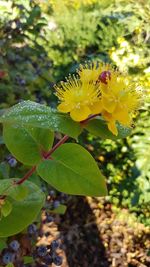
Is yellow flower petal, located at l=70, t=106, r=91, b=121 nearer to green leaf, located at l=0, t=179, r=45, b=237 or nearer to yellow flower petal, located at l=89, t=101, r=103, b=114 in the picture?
yellow flower petal, located at l=89, t=101, r=103, b=114

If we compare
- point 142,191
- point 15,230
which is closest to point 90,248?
point 142,191

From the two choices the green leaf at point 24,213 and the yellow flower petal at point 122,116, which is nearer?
the yellow flower petal at point 122,116

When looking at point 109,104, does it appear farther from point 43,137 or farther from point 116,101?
point 43,137

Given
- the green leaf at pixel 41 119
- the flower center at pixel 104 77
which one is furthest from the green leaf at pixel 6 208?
the flower center at pixel 104 77

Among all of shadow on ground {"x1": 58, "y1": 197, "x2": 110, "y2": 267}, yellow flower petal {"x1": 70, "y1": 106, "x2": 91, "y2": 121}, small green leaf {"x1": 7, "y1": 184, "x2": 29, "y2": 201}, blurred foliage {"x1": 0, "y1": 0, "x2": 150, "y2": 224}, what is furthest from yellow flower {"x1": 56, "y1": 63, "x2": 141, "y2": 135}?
shadow on ground {"x1": 58, "y1": 197, "x2": 110, "y2": 267}

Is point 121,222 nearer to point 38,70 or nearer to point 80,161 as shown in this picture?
point 38,70

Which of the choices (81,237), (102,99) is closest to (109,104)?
(102,99)

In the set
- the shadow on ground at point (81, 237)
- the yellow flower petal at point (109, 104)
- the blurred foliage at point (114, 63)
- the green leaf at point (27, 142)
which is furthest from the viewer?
the shadow on ground at point (81, 237)

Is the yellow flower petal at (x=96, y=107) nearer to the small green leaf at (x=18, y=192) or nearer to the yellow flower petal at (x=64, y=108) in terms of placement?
the yellow flower petal at (x=64, y=108)
